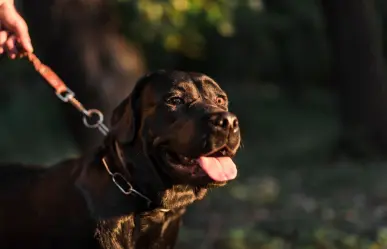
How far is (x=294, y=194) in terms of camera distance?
7961 mm

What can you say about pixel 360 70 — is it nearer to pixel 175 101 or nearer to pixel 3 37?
pixel 175 101

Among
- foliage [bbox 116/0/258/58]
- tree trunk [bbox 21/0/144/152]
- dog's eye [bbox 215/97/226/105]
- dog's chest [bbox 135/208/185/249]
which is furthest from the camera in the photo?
foliage [bbox 116/0/258/58]

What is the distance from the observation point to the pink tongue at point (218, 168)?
3906 millimetres

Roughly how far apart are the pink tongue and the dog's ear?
507 mm

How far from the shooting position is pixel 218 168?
3951 mm

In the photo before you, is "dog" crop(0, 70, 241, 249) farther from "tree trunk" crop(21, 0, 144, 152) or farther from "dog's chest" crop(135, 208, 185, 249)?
"tree trunk" crop(21, 0, 144, 152)

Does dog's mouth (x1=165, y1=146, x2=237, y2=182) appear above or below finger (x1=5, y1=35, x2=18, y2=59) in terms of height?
below

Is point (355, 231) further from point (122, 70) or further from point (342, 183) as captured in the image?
point (122, 70)

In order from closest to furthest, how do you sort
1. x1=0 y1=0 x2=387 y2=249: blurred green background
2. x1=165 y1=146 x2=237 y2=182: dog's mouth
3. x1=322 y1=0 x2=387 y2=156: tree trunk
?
1. x1=165 y1=146 x2=237 y2=182: dog's mouth
2. x1=0 y1=0 x2=387 y2=249: blurred green background
3. x1=322 y1=0 x2=387 y2=156: tree trunk

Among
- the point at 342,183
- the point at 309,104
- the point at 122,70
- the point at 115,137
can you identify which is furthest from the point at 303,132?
the point at 115,137

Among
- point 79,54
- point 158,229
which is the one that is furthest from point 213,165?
point 79,54

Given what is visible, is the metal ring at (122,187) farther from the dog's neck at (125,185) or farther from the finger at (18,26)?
the finger at (18,26)

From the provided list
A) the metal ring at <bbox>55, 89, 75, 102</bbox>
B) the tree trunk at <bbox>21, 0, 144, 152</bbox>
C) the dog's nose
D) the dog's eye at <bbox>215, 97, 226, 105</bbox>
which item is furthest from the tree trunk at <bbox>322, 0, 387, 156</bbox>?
the dog's nose

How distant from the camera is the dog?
3973mm
